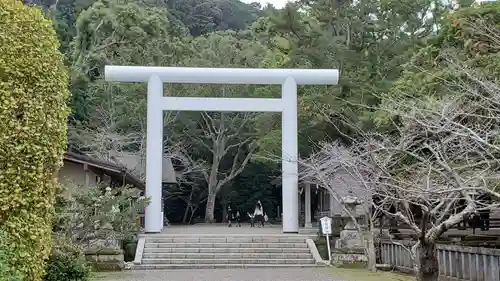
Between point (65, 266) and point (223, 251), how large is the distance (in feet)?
32.8

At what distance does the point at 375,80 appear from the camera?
936 inches

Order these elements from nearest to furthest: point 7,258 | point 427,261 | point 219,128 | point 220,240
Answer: point 7,258 < point 427,261 < point 220,240 < point 219,128

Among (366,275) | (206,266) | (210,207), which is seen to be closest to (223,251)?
(206,266)

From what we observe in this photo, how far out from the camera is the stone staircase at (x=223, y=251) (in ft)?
55.3

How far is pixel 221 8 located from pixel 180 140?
2366 centimetres

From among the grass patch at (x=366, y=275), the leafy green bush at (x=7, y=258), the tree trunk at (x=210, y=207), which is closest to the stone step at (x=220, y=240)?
the grass patch at (x=366, y=275)

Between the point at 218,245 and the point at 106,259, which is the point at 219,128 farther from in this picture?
the point at 106,259

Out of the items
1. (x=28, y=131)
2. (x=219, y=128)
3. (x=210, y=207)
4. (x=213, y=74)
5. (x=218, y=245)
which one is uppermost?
(x=213, y=74)

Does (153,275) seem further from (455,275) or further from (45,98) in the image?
(45,98)

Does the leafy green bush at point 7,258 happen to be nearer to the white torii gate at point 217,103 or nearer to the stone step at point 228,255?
Result: the stone step at point 228,255

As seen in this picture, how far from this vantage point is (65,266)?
26.4 feet

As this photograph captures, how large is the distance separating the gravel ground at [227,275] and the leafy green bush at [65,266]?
5.22 m

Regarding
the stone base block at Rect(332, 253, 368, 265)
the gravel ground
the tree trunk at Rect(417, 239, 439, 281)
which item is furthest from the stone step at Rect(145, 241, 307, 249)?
the tree trunk at Rect(417, 239, 439, 281)

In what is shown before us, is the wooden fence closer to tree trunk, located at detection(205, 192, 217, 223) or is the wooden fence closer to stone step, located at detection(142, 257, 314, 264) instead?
stone step, located at detection(142, 257, 314, 264)
